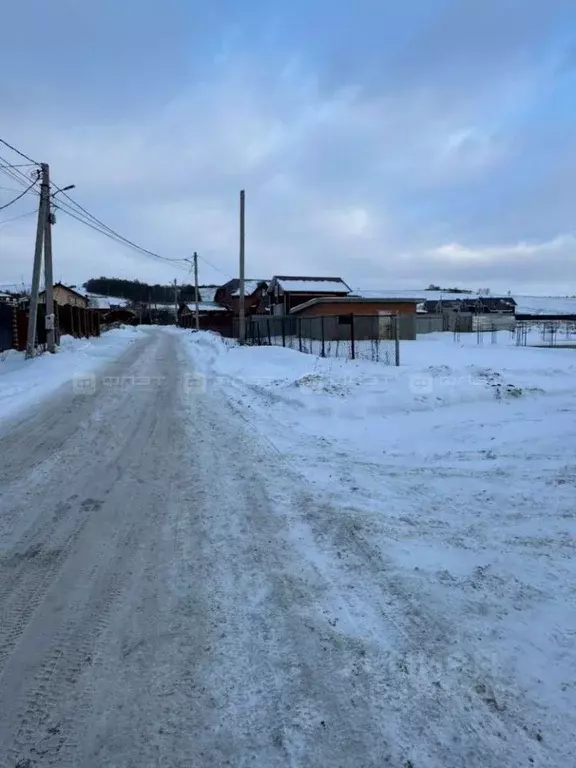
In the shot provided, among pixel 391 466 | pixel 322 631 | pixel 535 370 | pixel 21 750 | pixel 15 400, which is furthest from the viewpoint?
pixel 535 370

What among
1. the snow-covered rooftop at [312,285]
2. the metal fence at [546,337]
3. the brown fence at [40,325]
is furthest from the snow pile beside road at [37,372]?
the metal fence at [546,337]

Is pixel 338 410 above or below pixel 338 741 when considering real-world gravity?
above

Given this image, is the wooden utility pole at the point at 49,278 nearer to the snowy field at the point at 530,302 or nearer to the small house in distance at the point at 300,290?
the small house in distance at the point at 300,290

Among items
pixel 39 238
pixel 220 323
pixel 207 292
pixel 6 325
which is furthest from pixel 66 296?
pixel 207 292

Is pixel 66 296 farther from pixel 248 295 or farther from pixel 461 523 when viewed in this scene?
pixel 461 523

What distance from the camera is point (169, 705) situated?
8.14 feet

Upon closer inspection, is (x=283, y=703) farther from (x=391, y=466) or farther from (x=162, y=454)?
(x=162, y=454)

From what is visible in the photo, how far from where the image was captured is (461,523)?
4.59m

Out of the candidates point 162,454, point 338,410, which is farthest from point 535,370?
point 162,454

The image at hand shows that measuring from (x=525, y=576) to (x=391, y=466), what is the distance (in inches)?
107

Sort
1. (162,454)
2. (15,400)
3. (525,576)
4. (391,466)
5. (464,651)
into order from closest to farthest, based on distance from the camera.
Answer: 1. (464,651)
2. (525,576)
3. (391,466)
4. (162,454)
5. (15,400)

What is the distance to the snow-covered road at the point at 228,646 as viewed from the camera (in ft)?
7.43

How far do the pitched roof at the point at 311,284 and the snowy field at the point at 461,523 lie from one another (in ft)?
125

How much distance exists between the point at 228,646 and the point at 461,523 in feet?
8.29
